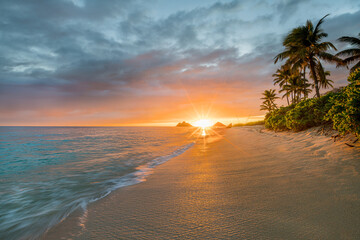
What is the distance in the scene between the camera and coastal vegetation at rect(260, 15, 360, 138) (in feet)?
13.2

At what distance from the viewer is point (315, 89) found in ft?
74.9

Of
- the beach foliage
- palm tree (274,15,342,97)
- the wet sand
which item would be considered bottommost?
the wet sand

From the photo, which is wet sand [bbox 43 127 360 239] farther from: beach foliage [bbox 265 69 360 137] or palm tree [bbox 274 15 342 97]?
palm tree [bbox 274 15 342 97]

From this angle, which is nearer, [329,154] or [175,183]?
[175,183]

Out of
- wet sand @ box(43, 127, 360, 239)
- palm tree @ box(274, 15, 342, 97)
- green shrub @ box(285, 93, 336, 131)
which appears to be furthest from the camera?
palm tree @ box(274, 15, 342, 97)

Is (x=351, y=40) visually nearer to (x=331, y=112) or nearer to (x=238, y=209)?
(x=331, y=112)

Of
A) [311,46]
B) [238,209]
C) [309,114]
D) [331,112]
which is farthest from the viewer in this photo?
[311,46]

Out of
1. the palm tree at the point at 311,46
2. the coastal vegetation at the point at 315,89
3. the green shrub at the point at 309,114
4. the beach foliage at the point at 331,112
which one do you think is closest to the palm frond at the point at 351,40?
the coastal vegetation at the point at 315,89

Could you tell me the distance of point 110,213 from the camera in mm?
2330

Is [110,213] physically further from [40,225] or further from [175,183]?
[175,183]

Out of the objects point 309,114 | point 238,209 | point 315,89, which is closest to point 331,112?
point 309,114

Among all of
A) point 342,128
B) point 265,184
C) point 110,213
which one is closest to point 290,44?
point 342,128

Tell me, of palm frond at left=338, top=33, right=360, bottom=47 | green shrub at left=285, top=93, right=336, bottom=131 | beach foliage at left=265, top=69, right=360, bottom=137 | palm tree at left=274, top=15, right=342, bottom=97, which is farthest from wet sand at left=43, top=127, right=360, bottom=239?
palm frond at left=338, top=33, right=360, bottom=47

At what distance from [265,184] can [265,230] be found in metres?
1.43
